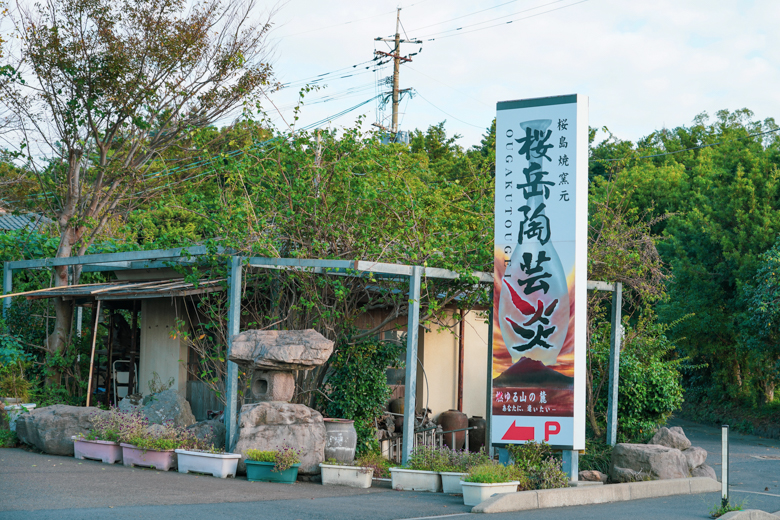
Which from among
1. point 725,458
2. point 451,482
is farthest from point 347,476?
point 725,458

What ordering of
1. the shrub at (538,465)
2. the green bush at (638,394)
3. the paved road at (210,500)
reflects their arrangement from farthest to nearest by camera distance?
1. the green bush at (638,394)
2. the shrub at (538,465)
3. the paved road at (210,500)

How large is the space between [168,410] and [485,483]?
4.74 meters

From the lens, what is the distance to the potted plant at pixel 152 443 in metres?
9.31

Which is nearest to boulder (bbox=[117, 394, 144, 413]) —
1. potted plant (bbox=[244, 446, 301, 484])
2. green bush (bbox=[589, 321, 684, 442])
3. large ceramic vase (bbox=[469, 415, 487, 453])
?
potted plant (bbox=[244, 446, 301, 484])

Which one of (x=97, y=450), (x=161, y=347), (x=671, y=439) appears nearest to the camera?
(x=97, y=450)

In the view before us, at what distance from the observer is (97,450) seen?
32.1 feet

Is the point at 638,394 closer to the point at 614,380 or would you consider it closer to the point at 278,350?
the point at 614,380

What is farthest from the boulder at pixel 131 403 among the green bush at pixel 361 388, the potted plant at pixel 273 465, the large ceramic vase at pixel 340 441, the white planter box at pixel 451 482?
the white planter box at pixel 451 482

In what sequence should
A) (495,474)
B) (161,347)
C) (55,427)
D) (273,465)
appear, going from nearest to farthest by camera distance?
(495,474)
(273,465)
(55,427)
(161,347)

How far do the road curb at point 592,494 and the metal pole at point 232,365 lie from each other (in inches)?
142

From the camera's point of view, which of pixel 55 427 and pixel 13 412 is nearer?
pixel 55 427

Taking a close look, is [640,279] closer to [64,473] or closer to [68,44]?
[64,473]

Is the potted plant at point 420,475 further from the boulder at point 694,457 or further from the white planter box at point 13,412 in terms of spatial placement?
the white planter box at point 13,412

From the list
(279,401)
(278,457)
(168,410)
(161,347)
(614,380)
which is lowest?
(278,457)
